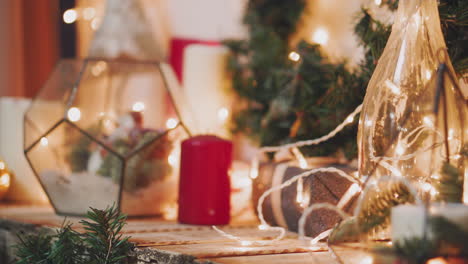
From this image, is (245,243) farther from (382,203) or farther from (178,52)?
(178,52)

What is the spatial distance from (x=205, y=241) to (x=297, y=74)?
0.38 m

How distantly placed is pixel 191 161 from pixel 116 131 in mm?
151

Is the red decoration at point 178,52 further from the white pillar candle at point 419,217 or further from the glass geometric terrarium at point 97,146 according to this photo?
the white pillar candle at point 419,217

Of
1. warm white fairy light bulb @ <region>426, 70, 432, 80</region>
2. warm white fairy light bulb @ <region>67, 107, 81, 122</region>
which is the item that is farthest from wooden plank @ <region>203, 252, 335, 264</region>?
warm white fairy light bulb @ <region>67, 107, 81, 122</region>

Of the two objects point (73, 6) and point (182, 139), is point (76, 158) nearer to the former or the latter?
point (182, 139)

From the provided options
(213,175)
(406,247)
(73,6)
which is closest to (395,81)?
(406,247)

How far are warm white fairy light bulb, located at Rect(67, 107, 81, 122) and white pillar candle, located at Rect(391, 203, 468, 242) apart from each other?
0.62m

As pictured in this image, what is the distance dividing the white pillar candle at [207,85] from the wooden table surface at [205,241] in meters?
0.33

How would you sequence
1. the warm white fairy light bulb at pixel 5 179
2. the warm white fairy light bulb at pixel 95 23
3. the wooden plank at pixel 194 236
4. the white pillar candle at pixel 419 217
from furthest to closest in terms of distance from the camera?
the warm white fairy light bulb at pixel 95 23 < the warm white fairy light bulb at pixel 5 179 < the wooden plank at pixel 194 236 < the white pillar candle at pixel 419 217

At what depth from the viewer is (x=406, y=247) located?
465mm

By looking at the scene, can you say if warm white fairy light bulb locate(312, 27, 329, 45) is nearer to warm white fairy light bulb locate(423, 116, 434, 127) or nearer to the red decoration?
the red decoration

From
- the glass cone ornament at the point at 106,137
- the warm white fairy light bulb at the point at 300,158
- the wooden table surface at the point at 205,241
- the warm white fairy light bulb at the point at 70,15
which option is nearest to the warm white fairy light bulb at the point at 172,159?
the glass cone ornament at the point at 106,137

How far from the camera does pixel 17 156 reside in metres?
1.10

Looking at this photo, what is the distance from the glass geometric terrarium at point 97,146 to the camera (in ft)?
2.94
